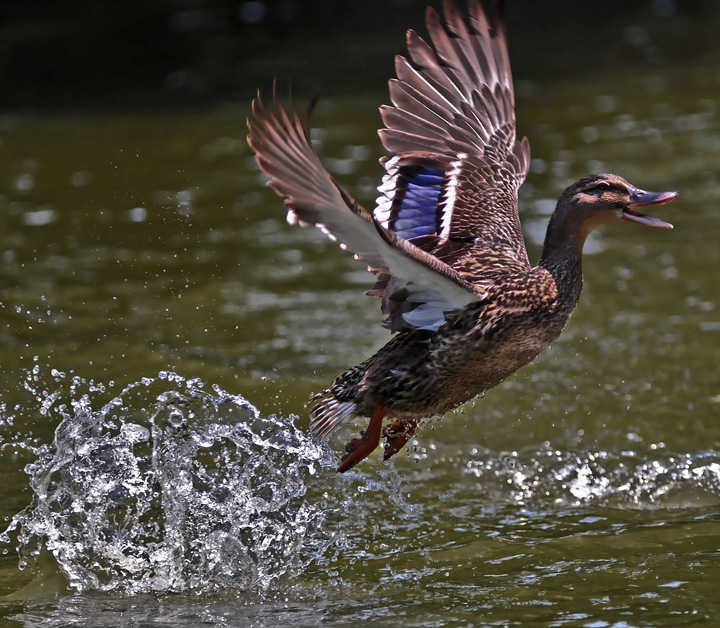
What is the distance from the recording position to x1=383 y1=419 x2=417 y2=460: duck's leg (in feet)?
18.4

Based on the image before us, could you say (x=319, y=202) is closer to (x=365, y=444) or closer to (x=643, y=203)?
(x=365, y=444)

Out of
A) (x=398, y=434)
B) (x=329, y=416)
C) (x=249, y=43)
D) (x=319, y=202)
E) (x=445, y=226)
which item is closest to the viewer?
(x=319, y=202)

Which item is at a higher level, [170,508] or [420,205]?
[420,205]

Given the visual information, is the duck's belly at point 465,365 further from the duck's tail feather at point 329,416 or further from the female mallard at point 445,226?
the duck's tail feather at point 329,416

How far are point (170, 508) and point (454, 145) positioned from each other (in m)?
2.24

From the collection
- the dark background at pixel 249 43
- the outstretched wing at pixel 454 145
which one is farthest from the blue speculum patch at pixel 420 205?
the dark background at pixel 249 43

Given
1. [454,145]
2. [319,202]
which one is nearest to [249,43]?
[454,145]

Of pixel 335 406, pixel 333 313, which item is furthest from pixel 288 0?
pixel 335 406

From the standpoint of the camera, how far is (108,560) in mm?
5191

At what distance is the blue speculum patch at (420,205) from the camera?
571 cm

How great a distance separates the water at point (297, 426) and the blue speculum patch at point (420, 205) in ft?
3.68

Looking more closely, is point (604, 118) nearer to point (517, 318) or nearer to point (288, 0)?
point (288, 0)

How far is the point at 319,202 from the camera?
4336 millimetres

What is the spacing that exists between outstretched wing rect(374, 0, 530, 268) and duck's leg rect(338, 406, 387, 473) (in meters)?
0.82
